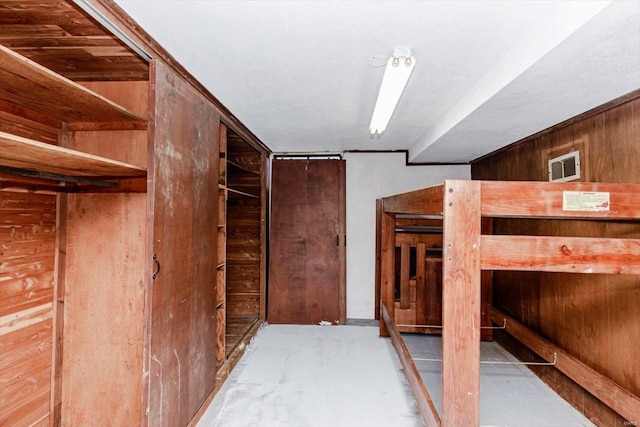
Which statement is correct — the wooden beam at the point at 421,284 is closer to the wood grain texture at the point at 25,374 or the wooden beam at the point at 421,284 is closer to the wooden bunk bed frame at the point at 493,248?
the wooden bunk bed frame at the point at 493,248

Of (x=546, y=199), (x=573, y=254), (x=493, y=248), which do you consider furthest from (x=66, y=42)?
(x=573, y=254)

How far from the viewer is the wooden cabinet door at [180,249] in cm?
146

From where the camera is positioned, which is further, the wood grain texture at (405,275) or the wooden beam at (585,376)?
the wood grain texture at (405,275)

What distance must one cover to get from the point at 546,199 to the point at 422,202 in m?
0.61

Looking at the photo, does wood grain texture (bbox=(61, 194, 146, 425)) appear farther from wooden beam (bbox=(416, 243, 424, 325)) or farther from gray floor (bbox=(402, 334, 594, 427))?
wooden beam (bbox=(416, 243, 424, 325))

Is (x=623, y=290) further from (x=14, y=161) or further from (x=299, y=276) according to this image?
(x=14, y=161)

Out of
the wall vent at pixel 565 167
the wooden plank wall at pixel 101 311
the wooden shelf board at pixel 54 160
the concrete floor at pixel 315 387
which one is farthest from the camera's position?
the wall vent at pixel 565 167

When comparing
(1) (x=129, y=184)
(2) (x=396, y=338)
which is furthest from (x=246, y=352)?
(1) (x=129, y=184)

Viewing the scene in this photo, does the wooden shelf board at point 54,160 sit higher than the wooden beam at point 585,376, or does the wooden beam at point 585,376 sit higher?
the wooden shelf board at point 54,160

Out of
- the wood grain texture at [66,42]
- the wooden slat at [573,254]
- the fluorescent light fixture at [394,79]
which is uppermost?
the wood grain texture at [66,42]

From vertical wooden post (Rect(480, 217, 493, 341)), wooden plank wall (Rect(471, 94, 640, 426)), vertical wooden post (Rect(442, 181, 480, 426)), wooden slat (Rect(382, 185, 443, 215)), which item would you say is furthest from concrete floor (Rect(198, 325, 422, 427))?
wooden slat (Rect(382, 185, 443, 215))

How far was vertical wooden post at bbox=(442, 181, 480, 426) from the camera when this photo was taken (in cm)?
128

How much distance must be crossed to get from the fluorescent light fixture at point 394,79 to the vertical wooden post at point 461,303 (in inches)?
27.4

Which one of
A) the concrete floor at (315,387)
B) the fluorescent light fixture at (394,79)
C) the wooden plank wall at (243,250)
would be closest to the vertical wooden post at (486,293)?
the concrete floor at (315,387)
